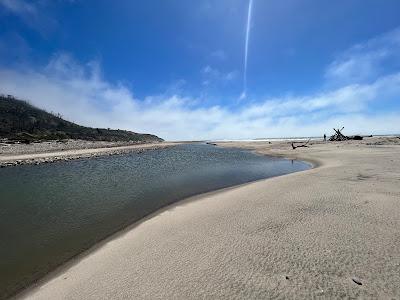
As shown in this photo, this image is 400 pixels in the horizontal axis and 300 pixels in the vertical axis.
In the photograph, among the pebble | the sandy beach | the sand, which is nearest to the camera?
the pebble

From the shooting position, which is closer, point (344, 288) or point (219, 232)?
point (344, 288)

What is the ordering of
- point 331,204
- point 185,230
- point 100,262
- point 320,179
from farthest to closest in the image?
point 320,179
point 331,204
point 185,230
point 100,262

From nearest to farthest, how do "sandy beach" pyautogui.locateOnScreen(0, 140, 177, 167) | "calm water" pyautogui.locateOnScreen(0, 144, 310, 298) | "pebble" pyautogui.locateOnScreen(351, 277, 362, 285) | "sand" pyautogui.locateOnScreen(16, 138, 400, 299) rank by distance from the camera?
"pebble" pyautogui.locateOnScreen(351, 277, 362, 285)
"sand" pyautogui.locateOnScreen(16, 138, 400, 299)
"calm water" pyautogui.locateOnScreen(0, 144, 310, 298)
"sandy beach" pyautogui.locateOnScreen(0, 140, 177, 167)

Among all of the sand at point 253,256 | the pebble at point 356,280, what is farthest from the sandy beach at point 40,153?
the pebble at point 356,280

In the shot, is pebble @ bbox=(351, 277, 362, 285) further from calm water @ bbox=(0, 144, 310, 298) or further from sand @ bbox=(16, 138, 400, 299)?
calm water @ bbox=(0, 144, 310, 298)

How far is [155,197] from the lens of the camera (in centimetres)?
1535

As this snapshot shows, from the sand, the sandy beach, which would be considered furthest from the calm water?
the sandy beach

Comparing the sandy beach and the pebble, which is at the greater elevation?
the sandy beach

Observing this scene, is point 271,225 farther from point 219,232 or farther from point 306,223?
point 219,232

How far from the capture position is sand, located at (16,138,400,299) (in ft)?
17.4

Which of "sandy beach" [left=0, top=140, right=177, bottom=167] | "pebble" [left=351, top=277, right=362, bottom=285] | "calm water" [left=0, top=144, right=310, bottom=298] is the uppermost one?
"sandy beach" [left=0, top=140, right=177, bottom=167]

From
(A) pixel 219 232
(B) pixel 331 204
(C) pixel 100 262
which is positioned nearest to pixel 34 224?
(C) pixel 100 262

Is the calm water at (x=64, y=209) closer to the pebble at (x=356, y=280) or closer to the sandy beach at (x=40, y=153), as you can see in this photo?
the pebble at (x=356, y=280)

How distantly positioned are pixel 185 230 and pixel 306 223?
4116mm
